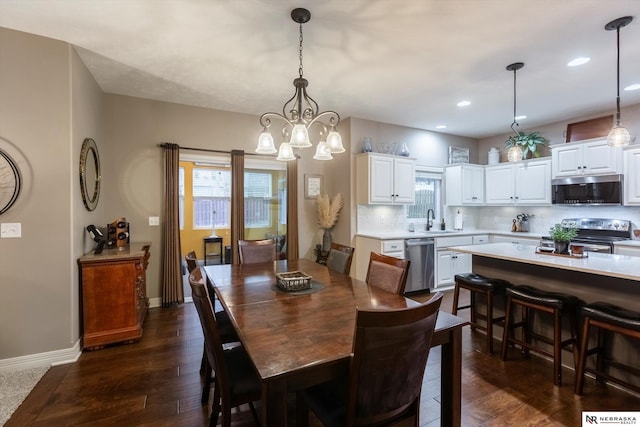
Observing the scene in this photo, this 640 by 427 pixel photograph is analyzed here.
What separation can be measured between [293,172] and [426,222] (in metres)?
2.75

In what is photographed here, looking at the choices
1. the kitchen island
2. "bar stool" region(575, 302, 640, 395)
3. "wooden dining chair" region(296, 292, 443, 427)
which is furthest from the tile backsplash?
"wooden dining chair" region(296, 292, 443, 427)

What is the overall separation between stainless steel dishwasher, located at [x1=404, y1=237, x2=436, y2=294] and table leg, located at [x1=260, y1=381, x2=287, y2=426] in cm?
375

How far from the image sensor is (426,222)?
18.6ft

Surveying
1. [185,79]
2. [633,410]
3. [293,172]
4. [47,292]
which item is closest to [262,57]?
[185,79]

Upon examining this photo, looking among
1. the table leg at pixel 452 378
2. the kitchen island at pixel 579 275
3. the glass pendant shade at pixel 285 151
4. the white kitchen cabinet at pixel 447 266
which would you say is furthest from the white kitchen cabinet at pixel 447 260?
the table leg at pixel 452 378

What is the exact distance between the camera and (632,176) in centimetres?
386

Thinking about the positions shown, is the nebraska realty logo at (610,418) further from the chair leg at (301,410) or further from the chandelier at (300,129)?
the chandelier at (300,129)

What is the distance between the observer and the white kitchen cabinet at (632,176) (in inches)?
150

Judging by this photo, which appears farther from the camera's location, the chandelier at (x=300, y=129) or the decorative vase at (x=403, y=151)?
the decorative vase at (x=403, y=151)

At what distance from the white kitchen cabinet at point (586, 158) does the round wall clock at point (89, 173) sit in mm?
6272

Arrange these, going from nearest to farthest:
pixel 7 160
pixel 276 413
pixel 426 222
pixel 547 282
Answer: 1. pixel 276 413
2. pixel 7 160
3. pixel 547 282
4. pixel 426 222

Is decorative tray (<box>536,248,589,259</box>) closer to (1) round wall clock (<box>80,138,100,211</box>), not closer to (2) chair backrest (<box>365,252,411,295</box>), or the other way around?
(2) chair backrest (<box>365,252,411,295</box>)

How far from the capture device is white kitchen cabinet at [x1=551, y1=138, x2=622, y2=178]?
402 centimetres

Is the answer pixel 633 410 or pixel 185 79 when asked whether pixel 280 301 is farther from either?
pixel 185 79
